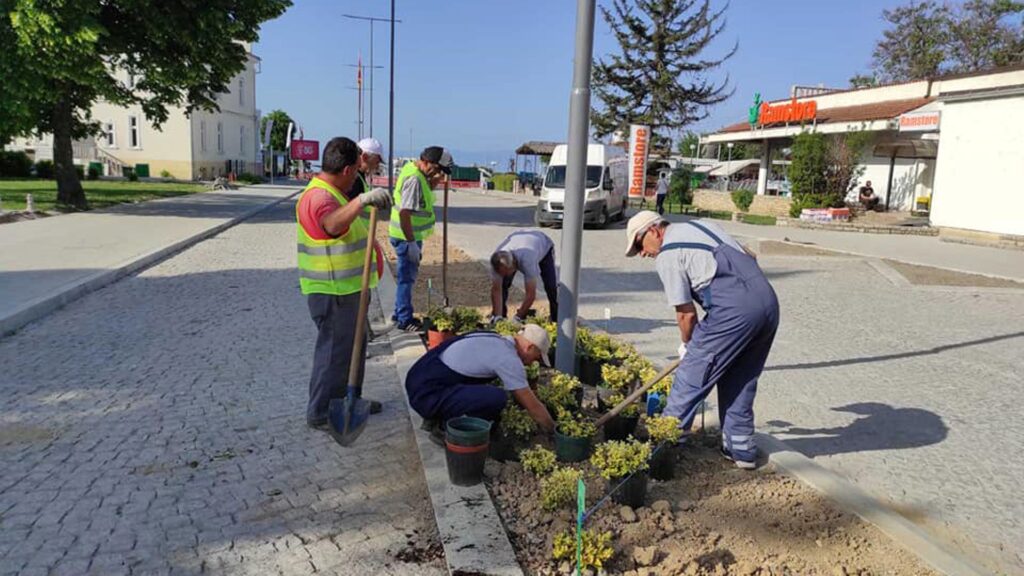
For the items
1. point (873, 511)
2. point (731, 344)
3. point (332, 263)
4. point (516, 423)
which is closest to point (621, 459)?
point (516, 423)

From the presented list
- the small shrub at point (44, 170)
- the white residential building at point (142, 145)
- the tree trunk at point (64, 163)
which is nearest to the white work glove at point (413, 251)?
the tree trunk at point (64, 163)

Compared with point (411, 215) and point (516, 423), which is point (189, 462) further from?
point (411, 215)

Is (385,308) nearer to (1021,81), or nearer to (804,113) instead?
(1021,81)

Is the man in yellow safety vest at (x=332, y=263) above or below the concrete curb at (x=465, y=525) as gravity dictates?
above

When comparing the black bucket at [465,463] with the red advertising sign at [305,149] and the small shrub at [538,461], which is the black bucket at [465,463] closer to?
the small shrub at [538,461]

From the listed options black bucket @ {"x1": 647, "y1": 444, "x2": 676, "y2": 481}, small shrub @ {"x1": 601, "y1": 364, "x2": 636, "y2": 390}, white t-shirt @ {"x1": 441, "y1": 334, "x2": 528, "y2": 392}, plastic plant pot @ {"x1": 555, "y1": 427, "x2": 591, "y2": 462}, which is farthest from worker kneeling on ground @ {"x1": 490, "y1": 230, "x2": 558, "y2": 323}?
black bucket @ {"x1": 647, "y1": 444, "x2": 676, "y2": 481}

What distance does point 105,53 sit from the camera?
17.8 metres

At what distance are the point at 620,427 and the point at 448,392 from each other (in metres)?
1.03

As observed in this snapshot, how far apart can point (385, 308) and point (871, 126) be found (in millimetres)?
23618

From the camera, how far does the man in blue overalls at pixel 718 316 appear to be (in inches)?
147

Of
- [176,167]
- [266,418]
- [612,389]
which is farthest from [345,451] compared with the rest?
[176,167]

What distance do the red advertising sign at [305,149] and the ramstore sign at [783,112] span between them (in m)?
35.6

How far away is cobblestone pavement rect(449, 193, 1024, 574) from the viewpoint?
154 inches

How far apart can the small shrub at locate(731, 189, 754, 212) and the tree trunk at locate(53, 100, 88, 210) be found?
2460cm
